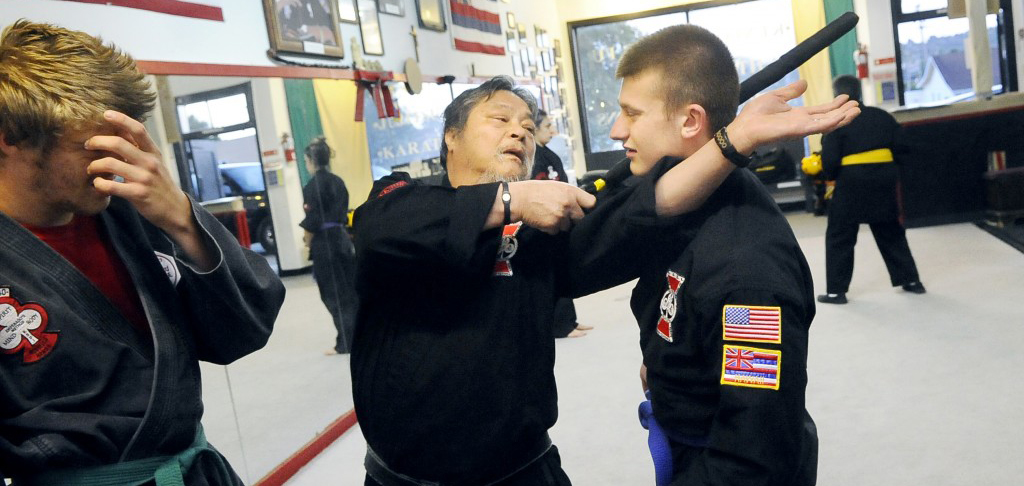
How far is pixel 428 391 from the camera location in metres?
1.36

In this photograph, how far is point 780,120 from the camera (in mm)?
1104

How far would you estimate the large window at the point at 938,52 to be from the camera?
10539 mm

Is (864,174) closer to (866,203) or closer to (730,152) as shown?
(866,203)

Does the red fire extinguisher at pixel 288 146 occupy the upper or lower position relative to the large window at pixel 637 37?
lower

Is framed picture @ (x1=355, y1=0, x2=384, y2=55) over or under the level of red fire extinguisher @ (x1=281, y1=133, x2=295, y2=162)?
over

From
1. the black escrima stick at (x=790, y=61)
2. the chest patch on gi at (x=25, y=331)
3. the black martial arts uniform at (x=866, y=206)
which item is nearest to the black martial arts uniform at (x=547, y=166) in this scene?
the black martial arts uniform at (x=866, y=206)

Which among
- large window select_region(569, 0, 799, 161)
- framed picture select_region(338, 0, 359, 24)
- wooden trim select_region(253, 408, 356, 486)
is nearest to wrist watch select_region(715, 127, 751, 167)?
wooden trim select_region(253, 408, 356, 486)

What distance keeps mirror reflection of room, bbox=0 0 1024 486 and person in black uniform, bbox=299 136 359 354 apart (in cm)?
2

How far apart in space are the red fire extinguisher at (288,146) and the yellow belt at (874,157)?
12.1 ft

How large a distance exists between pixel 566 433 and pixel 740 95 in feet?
8.44

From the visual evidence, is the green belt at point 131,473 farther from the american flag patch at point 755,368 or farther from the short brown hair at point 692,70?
the short brown hair at point 692,70

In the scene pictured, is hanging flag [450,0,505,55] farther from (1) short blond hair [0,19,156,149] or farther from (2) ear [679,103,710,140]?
(1) short blond hair [0,19,156,149]

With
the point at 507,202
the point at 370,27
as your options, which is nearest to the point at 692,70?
the point at 507,202

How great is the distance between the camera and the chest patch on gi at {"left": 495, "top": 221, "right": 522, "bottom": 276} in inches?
54.9
